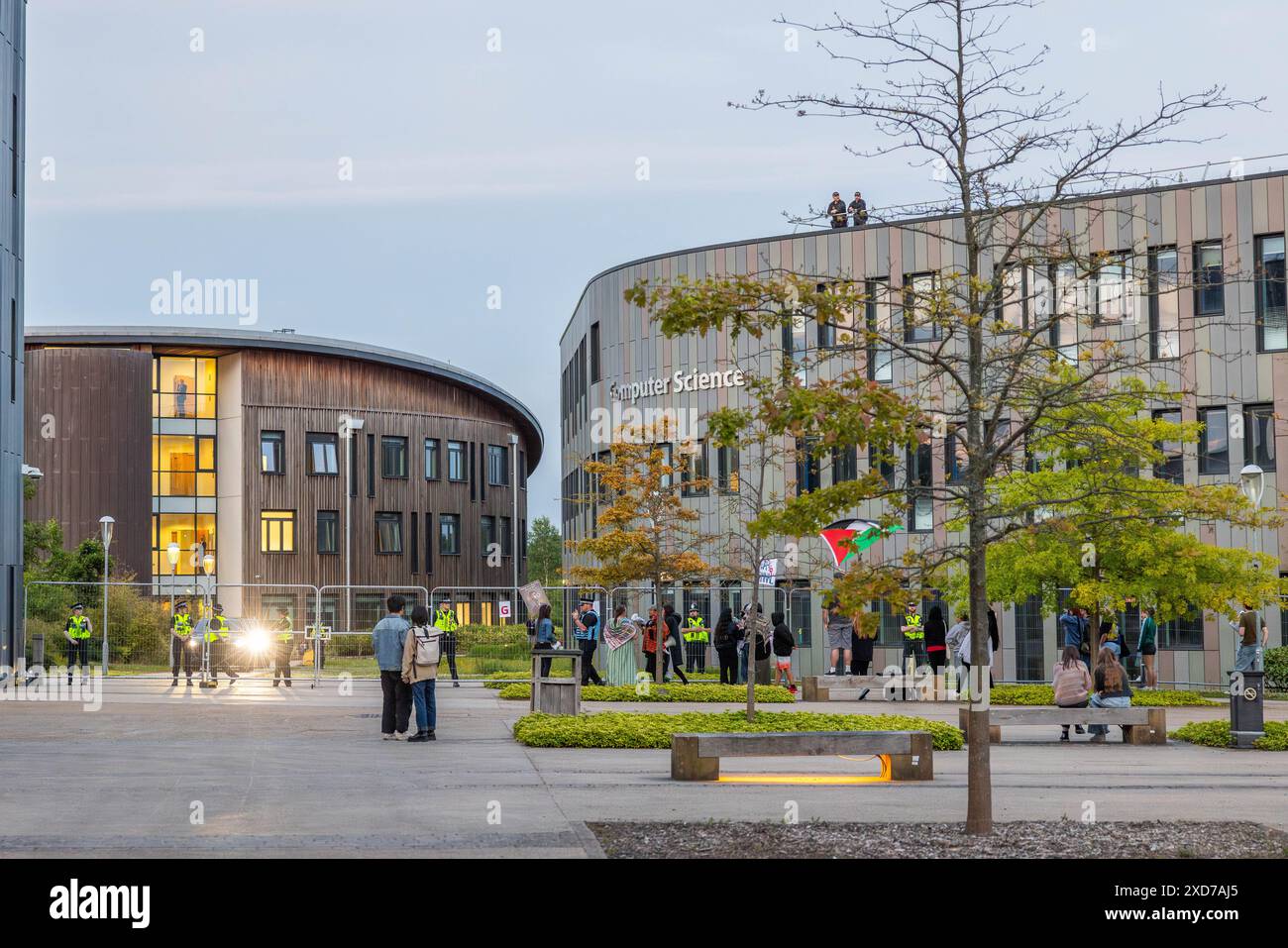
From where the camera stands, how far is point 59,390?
63250mm

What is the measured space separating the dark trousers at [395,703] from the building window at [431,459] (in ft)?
162

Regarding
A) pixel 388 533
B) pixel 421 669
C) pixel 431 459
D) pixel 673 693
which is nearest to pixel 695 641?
pixel 673 693

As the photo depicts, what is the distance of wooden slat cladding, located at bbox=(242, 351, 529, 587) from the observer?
64.7 metres

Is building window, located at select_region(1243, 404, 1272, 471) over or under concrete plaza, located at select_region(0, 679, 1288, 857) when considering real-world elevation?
over

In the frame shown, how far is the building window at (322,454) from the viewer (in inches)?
2571

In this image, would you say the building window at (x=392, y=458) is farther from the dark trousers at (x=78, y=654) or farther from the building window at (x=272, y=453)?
the dark trousers at (x=78, y=654)

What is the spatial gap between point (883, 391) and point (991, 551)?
66.5 ft

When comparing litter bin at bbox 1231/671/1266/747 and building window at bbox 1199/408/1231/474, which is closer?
litter bin at bbox 1231/671/1266/747

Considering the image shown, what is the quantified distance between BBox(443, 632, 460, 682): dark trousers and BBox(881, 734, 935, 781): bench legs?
689 inches

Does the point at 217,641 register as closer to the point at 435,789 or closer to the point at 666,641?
the point at 666,641

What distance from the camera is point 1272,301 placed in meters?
38.7

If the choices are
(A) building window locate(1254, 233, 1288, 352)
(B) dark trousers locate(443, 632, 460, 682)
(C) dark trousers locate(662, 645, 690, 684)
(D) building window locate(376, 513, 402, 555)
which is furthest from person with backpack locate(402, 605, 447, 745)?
(D) building window locate(376, 513, 402, 555)

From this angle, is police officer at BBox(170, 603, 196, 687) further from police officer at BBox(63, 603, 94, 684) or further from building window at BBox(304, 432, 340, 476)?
building window at BBox(304, 432, 340, 476)
